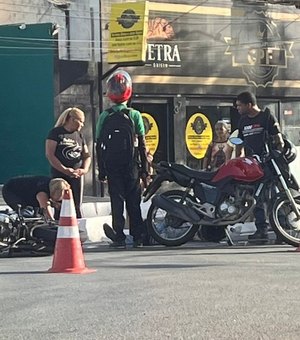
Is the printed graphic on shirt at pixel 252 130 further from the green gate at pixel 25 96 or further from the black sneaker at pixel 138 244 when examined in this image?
the green gate at pixel 25 96

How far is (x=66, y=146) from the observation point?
10492 millimetres

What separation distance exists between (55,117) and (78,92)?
0.89m

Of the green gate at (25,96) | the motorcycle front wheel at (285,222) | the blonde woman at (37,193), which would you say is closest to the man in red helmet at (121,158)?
the blonde woman at (37,193)

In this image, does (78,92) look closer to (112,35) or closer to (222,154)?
(112,35)

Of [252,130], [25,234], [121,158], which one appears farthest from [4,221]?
[252,130]

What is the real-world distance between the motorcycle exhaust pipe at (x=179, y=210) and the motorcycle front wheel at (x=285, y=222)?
896mm

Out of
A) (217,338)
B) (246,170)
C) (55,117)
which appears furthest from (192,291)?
(55,117)

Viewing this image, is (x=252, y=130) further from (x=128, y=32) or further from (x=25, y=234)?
(x=128, y=32)

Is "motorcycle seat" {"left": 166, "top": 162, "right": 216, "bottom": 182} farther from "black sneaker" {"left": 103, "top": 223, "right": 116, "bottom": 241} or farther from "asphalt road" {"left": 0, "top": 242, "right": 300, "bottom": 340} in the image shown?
"asphalt road" {"left": 0, "top": 242, "right": 300, "bottom": 340}

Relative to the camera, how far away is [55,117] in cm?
1941

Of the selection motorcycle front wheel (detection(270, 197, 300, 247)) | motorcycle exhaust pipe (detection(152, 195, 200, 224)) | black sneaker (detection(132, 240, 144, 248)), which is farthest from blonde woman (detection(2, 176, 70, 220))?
motorcycle front wheel (detection(270, 197, 300, 247))

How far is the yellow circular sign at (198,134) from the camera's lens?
21234mm

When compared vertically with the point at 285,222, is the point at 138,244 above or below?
below

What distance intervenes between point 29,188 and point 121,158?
115 cm
